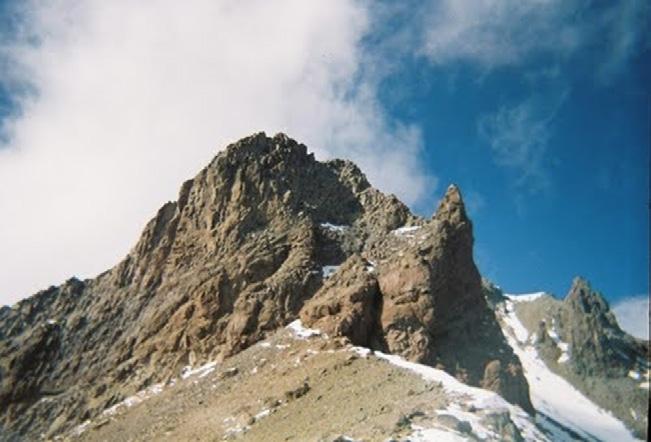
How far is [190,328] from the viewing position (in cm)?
7844

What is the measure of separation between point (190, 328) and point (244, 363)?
1367cm

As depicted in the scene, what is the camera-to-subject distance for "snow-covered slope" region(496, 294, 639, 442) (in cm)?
12940

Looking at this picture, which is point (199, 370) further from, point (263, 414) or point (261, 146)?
point (261, 146)

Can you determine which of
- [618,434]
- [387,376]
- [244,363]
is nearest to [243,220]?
[244,363]

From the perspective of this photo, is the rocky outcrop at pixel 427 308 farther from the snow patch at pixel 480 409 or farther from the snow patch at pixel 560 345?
the snow patch at pixel 560 345

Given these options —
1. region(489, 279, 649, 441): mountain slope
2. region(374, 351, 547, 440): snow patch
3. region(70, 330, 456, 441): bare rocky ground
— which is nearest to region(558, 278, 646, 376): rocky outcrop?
region(489, 279, 649, 441): mountain slope

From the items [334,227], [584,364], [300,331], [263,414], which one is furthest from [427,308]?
[584,364]

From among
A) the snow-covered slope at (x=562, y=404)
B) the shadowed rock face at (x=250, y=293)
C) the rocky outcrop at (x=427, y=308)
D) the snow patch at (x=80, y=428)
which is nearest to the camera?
the snow patch at (x=80, y=428)

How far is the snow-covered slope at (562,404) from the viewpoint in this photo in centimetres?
12940

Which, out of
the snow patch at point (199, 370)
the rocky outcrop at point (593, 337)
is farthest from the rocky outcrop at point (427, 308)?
the rocky outcrop at point (593, 337)

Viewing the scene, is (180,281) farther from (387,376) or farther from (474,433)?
(474,433)

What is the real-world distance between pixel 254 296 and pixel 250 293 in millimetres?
1053

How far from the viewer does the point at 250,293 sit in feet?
258

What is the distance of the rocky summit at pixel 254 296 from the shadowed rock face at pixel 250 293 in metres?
0.19
